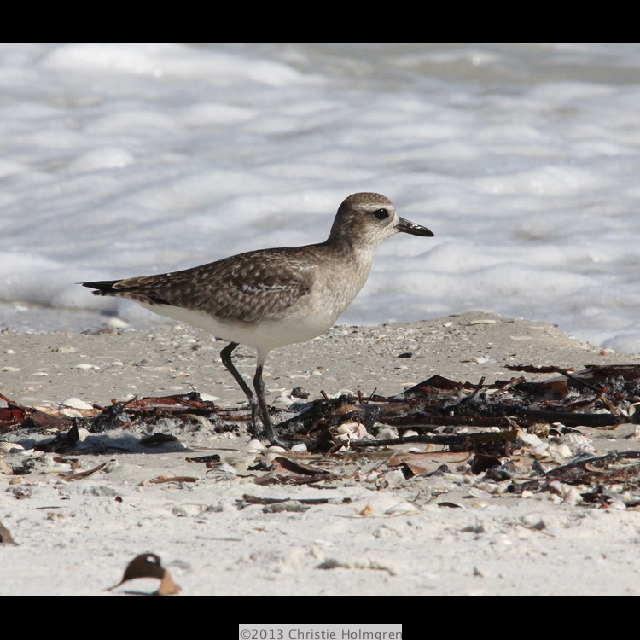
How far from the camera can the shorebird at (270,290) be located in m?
4.91

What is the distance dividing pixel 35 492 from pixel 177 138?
971 centimetres

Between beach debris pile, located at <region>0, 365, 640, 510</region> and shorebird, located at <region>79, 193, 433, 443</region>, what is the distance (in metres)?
0.33

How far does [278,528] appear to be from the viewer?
10.8 ft

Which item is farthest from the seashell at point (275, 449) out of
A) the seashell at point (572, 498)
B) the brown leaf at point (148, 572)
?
the brown leaf at point (148, 572)

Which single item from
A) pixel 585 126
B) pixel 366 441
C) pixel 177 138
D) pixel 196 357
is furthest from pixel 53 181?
pixel 366 441

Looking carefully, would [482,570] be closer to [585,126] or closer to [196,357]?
[196,357]

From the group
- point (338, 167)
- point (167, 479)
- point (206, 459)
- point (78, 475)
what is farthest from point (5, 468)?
point (338, 167)

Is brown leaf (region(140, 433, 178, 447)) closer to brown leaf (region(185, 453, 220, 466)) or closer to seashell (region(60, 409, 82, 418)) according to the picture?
brown leaf (region(185, 453, 220, 466))

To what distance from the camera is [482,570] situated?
2.80m

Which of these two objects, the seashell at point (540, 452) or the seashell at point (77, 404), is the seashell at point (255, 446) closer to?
the seashell at point (77, 404)

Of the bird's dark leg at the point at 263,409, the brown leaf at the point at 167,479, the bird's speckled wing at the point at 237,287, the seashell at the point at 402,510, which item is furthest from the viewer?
the bird's speckled wing at the point at 237,287

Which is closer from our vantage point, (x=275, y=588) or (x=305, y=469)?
(x=275, y=588)

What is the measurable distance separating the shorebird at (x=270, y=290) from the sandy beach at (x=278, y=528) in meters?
0.53

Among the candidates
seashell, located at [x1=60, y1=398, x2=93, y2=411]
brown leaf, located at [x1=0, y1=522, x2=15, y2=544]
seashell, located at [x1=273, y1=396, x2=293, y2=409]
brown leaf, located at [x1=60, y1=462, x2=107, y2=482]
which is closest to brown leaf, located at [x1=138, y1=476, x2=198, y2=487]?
brown leaf, located at [x1=60, y1=462, x2=107, y2=482]
